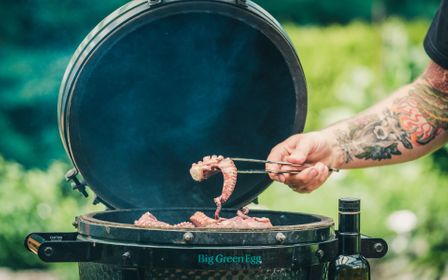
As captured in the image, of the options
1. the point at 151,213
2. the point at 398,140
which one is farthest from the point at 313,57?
the point at 151,213

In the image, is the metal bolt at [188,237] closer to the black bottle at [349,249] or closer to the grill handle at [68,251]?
the grill handle at [68,251]

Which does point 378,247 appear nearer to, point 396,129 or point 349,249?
point 349,249

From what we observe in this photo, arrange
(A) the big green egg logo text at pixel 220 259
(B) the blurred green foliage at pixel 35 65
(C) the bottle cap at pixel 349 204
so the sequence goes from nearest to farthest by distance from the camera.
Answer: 1. (A) the big green egg logo text at pixel 220 259
2. (C) the bottle cap at pixel 349 204
3. (B) the blurred green foliage at pixel 35 65

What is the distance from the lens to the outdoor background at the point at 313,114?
5906 mm

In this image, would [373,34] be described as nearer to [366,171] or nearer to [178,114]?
[366,171]

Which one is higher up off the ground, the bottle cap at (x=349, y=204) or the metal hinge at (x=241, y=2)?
the metal hinge at (x=241, y=2)

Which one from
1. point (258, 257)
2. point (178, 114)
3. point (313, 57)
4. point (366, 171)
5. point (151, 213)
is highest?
point (313, 57)

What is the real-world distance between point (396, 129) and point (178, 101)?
934 mm

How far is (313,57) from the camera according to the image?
767cm

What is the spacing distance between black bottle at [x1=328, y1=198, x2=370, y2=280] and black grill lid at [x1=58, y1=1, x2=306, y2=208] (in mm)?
578

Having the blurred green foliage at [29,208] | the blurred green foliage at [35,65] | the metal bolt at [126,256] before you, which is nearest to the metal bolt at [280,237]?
the metal bolt at [126,256]

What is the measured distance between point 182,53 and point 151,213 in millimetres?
600

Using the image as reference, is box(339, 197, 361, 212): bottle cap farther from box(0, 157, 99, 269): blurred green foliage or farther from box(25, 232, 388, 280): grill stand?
box(0, 157, 99, 269): blurred green foliage

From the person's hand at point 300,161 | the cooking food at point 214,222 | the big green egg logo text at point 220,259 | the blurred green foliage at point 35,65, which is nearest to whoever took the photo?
the big green egg logo text at point 220,259
